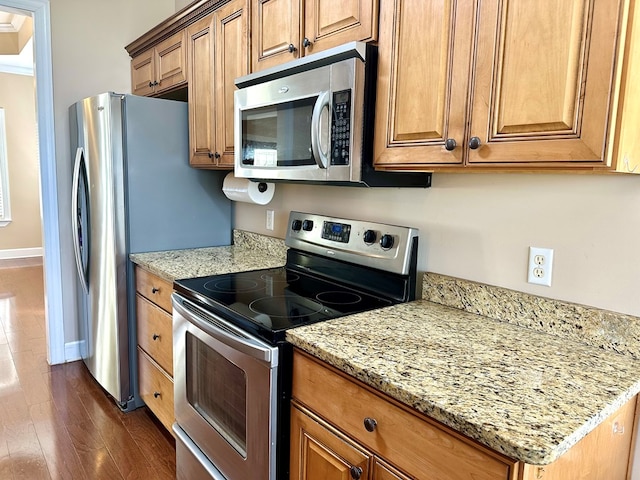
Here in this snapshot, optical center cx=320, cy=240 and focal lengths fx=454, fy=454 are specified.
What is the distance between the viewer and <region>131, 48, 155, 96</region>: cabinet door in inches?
111

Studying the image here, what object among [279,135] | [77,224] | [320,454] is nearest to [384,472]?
[320,454]

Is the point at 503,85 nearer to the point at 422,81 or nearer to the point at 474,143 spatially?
the point at 474,143

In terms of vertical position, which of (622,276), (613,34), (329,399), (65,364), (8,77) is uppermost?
(8,77)

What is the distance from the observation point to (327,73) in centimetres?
146

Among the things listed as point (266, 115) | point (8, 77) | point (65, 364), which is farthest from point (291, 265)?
point (8, 77)

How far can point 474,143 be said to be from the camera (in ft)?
3.72

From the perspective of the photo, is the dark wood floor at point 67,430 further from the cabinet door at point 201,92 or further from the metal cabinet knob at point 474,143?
the metal cabinet knob at point 474,143

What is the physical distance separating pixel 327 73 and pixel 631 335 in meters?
1.13

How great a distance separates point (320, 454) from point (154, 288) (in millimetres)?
1278

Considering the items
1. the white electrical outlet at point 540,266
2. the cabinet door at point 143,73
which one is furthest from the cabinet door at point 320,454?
the cabinet door at point 143,73

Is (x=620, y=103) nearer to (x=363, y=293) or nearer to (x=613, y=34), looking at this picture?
(x=613, y=34)

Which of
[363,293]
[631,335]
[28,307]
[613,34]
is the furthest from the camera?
[28,307]

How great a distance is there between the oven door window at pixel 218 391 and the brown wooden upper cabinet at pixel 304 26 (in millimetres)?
1117

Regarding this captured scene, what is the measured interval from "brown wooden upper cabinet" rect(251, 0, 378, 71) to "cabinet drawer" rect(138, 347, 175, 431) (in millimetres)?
1473
